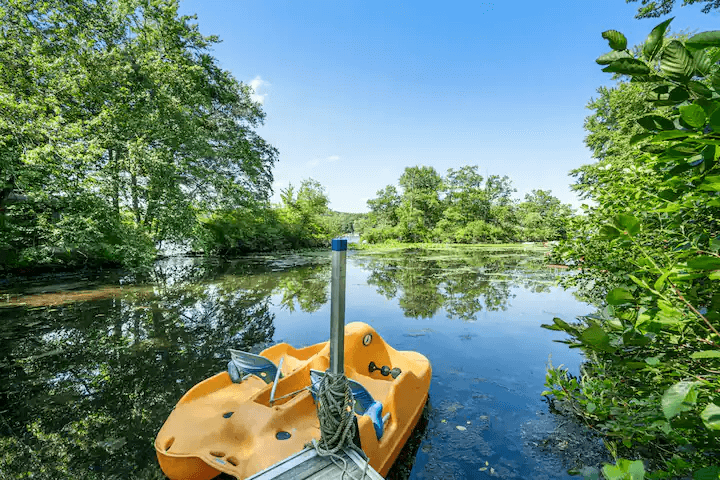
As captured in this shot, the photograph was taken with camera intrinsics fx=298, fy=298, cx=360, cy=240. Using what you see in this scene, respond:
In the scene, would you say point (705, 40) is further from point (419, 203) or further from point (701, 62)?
point (419, 203)

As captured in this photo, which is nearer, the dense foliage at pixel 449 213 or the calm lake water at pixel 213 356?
the calm lake water at pixel 213 356

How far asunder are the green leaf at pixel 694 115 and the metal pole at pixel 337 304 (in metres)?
1.67

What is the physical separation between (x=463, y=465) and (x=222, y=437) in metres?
2.41

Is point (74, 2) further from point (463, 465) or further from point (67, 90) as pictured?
point (463, 465)

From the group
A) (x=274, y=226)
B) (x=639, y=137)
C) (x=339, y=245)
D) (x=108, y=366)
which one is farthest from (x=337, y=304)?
(x=274, y=226)

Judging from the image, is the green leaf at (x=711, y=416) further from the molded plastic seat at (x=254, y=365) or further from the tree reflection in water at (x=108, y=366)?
the tree reflection in water at (x=108, y=366)

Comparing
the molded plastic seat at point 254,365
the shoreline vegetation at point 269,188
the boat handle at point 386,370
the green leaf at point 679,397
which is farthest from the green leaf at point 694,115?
the boat handle at point 386,370

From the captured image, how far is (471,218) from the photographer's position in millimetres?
45094

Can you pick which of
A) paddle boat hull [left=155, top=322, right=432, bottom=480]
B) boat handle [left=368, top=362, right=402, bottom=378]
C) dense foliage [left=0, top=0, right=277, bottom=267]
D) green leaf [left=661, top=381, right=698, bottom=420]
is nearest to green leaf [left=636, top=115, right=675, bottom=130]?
green leaf [left=661, top=381, right=698, bottom=420]

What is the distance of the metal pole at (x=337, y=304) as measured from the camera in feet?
7.05

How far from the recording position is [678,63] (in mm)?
717

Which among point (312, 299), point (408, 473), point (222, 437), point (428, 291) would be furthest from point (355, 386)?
point (428, 291)

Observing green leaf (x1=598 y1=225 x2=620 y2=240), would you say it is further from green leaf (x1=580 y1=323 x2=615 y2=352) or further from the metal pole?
the metal pole

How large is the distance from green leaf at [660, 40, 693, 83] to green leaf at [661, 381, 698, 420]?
2.52 feet
